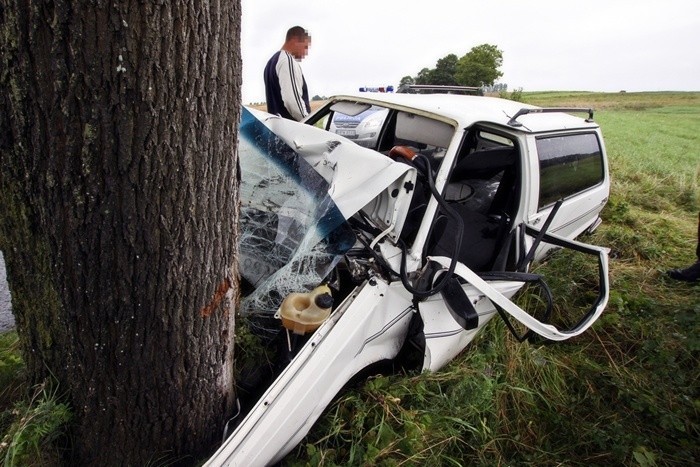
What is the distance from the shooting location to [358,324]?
1.73 metres

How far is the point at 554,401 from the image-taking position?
2342 mm

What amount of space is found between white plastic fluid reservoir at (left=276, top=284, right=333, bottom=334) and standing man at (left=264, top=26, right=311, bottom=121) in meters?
2.39

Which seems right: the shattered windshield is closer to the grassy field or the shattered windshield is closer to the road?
the grassy field

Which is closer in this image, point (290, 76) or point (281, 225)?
point (281, 225)

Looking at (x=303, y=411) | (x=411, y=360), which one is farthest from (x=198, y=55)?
(x=411, y=360)

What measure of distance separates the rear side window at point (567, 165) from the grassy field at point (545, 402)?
77 cm

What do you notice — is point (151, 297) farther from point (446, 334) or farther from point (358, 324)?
point (446, 334)

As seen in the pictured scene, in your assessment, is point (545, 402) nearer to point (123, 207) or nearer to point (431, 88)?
point (123, 207)

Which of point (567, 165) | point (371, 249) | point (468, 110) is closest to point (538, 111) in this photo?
point (567, 165)

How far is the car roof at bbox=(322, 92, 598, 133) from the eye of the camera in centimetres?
241

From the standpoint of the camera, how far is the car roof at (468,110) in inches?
94.9

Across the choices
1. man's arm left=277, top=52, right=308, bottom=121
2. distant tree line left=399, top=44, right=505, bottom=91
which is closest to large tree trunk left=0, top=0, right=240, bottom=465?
man's arm left=277, top=52, right=308, bottom=121

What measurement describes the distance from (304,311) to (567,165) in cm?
253

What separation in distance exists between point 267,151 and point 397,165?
82cm
